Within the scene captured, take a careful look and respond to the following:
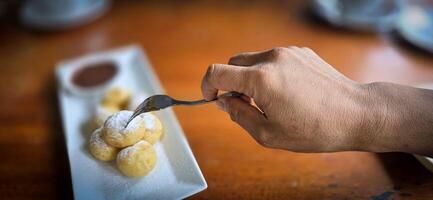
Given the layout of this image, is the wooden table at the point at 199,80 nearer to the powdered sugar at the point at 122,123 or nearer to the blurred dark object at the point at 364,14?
the blurred dark object at the point at 364,14

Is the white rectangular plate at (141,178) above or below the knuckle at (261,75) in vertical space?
below

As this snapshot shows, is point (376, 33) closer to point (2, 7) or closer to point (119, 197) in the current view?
point (119, 197)

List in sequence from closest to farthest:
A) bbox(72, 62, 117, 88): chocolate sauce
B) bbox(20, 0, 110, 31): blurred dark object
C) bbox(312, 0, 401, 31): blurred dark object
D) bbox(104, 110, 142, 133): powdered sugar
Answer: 1. bbox(104, 110, 142, 133): powdered sugar
2. bbox(72, 62, 117, 88): chocolate sauce
3. bbox(312, 0, 401, 31): blurred dark object
4. bbox(20, 0, 110, 31): blurred dark object

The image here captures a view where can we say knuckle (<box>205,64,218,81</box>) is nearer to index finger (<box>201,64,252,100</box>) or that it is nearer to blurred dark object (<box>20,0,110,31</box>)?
index finger (<box>201,64,252,100</box>)

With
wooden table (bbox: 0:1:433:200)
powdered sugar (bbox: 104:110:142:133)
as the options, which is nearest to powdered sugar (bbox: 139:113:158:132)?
powdered sugar (bbox: 104:110:142:133)

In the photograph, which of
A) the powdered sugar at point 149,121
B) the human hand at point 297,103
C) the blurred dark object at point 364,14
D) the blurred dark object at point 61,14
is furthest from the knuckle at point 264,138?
the blurred dark object at point 61,14
